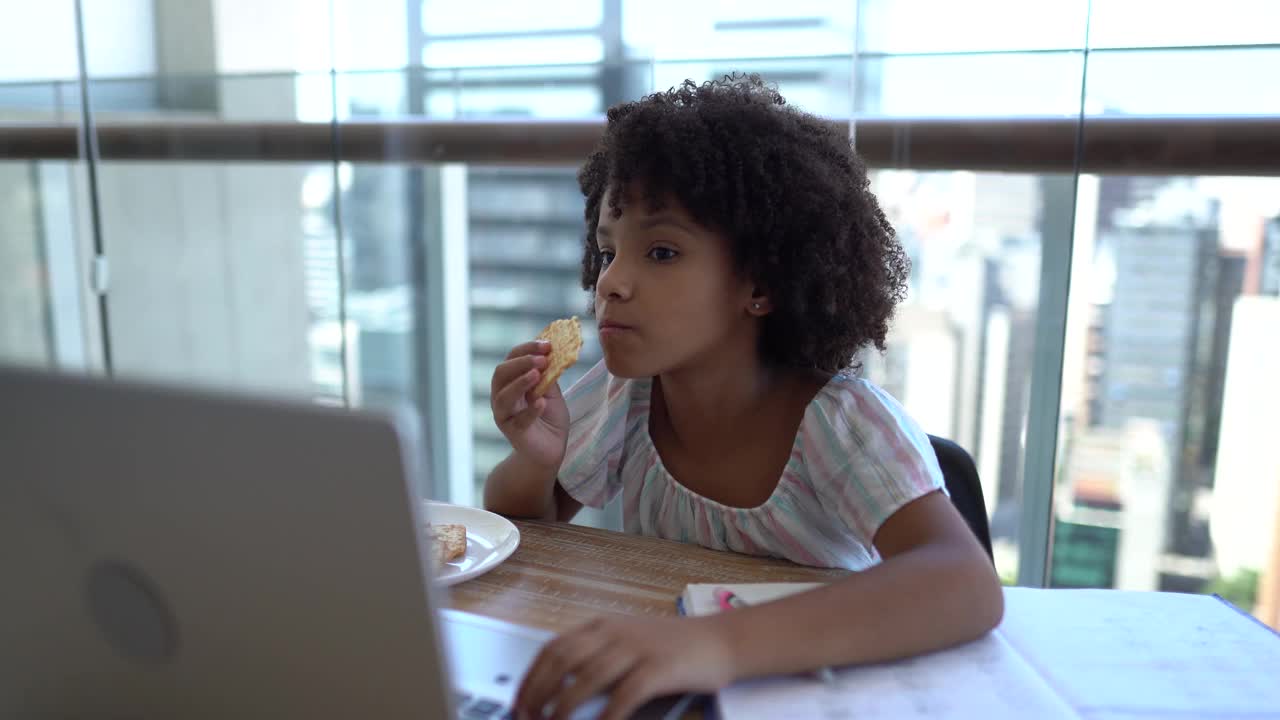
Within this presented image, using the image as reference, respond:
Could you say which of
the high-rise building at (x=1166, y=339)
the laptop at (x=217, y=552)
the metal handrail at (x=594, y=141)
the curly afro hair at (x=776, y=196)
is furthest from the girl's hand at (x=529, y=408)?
the high-rise building at (x=1166, y=339)

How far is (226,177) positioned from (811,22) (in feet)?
6.04

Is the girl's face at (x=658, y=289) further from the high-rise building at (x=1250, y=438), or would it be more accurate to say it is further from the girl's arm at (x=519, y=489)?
the high-rise building at (x=1250, y=438)

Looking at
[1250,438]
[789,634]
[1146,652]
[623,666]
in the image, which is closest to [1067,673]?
[1146,652]

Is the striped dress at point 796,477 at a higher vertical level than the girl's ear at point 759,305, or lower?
lower

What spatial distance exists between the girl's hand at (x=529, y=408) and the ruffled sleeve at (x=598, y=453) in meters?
0.04

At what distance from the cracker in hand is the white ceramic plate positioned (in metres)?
0.17

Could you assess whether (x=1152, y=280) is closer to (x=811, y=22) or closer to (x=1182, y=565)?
(x=1182, y=565)

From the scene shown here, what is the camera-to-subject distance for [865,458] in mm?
1051

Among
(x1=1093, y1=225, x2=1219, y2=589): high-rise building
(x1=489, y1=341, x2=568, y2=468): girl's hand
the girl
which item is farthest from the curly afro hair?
(x1=1093, y1=225, x2=1219, y2=589): high-rise building

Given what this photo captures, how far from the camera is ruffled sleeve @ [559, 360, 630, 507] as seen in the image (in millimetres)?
1328

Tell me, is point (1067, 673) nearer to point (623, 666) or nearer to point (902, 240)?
point (623, 666)

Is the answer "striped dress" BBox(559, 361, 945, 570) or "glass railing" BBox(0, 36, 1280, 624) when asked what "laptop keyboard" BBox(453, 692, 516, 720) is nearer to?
"striped dress" BBox(559, 361, 945, 570)

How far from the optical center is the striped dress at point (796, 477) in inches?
40.6

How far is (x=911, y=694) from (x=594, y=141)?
1648 millimetres
